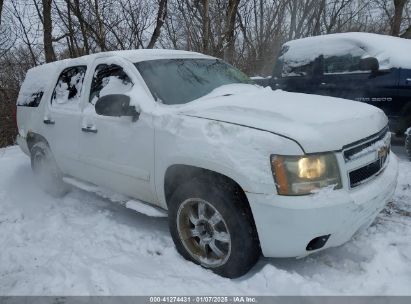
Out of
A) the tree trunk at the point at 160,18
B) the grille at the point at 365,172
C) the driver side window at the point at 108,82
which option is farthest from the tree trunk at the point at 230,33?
the grille at the point at 365,172

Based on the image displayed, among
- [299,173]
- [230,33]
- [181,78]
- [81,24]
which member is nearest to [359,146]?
[299,173]

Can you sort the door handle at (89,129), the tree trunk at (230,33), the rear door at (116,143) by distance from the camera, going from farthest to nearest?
the tree trunk at (230,33), the door handle at (89,129), the rear door at (116,143)

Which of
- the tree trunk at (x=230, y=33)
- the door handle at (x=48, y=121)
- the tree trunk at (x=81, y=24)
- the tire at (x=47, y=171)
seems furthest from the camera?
the tree trunk at (x=81, y=24)

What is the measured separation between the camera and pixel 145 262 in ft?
10.7

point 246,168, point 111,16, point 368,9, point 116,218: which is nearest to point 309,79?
point 116,218

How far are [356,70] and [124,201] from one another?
174 inches

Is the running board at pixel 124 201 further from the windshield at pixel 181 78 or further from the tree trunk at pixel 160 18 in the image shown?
the tree trunk at pixel 160 18

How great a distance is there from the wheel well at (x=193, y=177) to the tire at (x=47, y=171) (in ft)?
6.96

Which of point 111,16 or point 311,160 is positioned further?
point 111,16

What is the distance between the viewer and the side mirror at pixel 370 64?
6.00 metres

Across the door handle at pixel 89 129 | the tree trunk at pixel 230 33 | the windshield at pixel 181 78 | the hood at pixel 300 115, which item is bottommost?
the door handle at pixel 89 129

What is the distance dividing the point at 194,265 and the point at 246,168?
985 millimetres

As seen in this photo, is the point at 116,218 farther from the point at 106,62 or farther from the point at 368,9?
the point at 368,9

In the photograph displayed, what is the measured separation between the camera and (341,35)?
6.64 m
